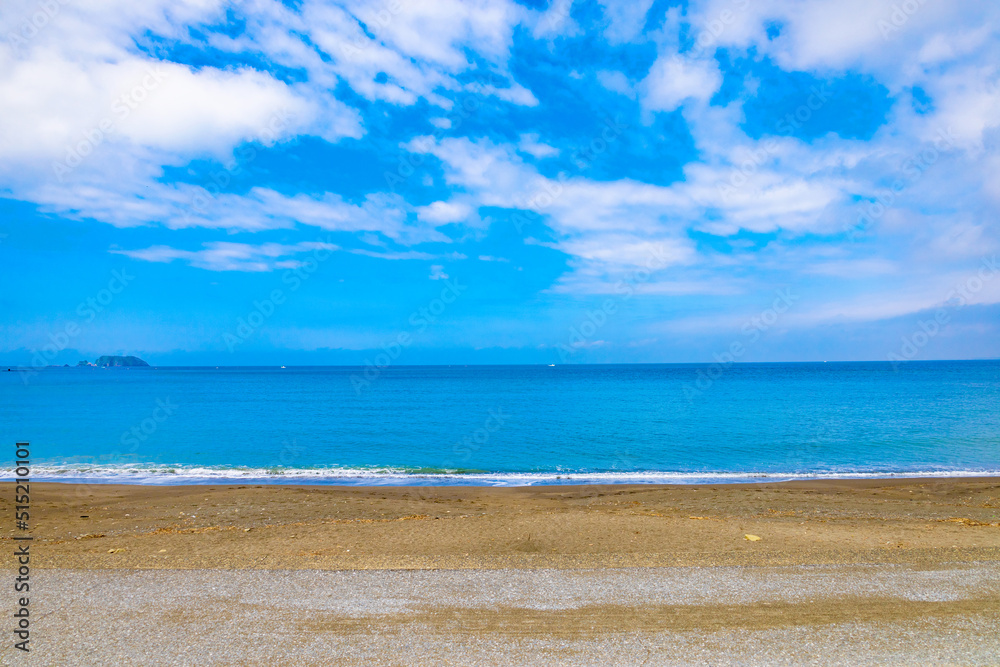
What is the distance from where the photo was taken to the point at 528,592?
6934 millimetres

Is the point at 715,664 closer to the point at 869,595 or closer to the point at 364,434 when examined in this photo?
the point at 869,595

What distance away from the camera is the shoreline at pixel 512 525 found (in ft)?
27.8

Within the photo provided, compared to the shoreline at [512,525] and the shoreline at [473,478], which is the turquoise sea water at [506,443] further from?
the shoreline at [512,525]

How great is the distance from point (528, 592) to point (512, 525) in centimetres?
495

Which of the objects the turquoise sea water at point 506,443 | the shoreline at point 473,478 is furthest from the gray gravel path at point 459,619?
the turquoise sea water at point 506,443

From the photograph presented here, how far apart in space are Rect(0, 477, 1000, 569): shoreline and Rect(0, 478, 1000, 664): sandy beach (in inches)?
3.4

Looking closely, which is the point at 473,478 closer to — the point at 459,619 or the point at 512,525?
the point at 512,525

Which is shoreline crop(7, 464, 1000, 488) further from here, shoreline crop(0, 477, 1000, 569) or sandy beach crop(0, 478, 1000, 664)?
sandy beach crop(0, 478, 1000, 664)

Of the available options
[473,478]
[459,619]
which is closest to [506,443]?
[473,478]

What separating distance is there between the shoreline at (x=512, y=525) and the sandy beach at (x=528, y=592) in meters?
0.09

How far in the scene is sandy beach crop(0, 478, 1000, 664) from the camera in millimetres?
5566

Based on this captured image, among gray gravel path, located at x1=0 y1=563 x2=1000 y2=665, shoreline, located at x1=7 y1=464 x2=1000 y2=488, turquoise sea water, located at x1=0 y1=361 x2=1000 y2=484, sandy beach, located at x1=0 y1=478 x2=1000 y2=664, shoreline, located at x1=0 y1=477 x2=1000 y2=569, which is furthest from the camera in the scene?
turquoise sea water, located at x1=0 y1=361 x2=1000 y2=484

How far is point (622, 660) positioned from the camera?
5.34 m

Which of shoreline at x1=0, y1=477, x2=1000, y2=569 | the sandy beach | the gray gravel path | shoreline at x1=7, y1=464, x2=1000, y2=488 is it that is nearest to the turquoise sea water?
shoreline at x1=7, y1=464, x2=1000, y2=488
